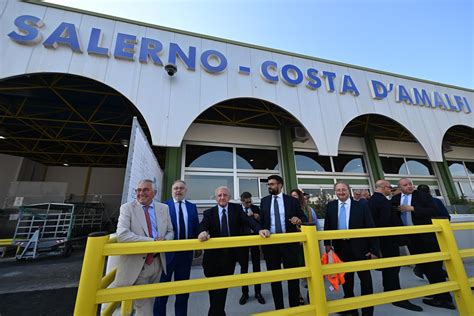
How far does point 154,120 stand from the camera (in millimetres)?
4617

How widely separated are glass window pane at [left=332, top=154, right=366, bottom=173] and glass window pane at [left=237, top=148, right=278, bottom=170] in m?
2.73

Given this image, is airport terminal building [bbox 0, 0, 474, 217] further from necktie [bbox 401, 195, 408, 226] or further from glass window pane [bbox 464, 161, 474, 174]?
necktie [bbox 401, 195, 408, 226]

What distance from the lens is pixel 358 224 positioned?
2.40 metres

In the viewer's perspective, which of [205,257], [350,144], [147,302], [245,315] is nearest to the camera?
[147,302]

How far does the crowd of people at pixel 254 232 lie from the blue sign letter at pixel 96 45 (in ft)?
13.9

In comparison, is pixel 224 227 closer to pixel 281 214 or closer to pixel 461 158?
pixel 281 214

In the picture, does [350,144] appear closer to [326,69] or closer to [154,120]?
[326,69]

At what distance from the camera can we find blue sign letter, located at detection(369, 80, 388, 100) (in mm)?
6555

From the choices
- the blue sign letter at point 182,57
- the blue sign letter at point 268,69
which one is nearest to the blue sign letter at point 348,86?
the blue sign letter at point 268,69

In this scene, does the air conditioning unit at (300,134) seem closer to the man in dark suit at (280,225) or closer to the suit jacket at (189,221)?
the man in dark suit at (280,225)

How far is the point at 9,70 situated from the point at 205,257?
5.64 metres

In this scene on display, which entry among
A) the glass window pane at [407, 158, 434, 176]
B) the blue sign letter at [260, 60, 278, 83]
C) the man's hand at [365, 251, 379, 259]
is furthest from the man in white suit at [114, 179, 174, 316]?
the glass window pane at [407, 158, 434, 176]

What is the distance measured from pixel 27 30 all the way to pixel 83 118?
3550 millimetres

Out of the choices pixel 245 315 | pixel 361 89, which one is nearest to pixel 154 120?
pixel 245 315
